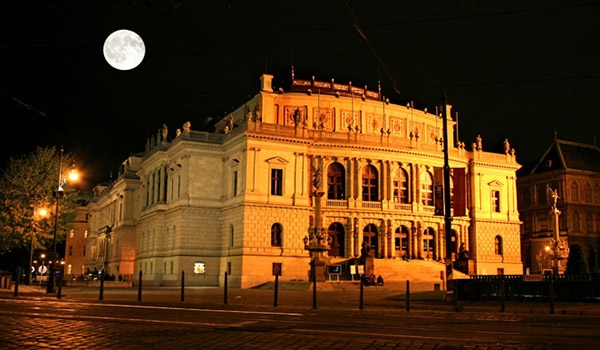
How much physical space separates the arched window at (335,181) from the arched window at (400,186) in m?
5.43

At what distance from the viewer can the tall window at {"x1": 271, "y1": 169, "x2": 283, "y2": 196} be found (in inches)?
2249

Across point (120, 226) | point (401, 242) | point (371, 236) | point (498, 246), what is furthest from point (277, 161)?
point (120, 226)

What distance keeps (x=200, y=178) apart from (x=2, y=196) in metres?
16.8

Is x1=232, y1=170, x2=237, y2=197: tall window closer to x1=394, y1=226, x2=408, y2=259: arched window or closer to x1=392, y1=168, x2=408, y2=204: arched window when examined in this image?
x1=392, y1=168, x2=408, y2=204: arched window

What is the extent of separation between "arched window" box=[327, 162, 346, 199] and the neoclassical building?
0.14m

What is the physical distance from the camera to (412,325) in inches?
577

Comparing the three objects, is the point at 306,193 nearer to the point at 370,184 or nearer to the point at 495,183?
the point at 370,184

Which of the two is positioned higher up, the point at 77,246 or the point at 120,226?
the point at 120,226

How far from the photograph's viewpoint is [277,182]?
2258 inches

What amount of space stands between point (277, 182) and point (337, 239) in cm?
853

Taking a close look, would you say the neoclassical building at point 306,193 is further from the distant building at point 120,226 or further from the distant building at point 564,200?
the distant building at point 564,200

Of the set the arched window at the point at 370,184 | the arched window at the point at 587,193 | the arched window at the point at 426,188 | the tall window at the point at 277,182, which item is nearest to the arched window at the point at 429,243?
the arched window at the point at 426,188

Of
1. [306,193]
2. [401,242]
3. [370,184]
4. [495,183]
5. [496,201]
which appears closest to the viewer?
[306,193]

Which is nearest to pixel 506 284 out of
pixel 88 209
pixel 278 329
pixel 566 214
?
pixel 278 329
